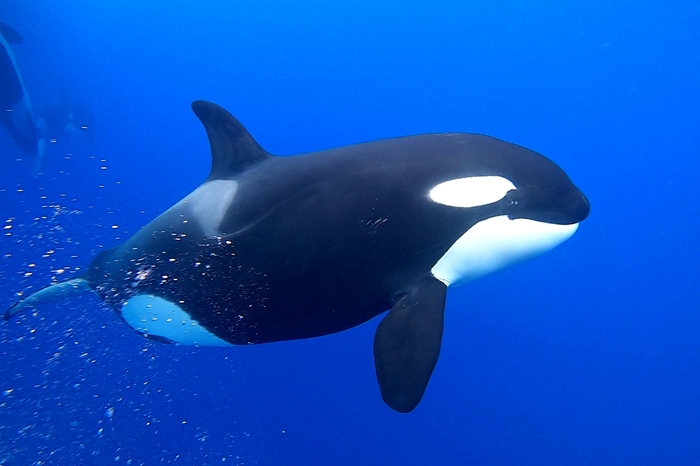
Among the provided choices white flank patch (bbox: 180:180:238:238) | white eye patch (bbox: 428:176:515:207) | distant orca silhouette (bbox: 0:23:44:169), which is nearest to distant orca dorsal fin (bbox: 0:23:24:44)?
distant orca silhouette (bbox: 0:23:44:169)

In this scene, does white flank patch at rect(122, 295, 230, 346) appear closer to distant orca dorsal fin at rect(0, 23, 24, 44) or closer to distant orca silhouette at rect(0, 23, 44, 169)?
distant orca silhouette at rect(0, 23, 44, 169)

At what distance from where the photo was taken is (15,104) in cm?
1299

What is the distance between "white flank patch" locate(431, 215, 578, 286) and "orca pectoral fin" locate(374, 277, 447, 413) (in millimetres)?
Result: 229

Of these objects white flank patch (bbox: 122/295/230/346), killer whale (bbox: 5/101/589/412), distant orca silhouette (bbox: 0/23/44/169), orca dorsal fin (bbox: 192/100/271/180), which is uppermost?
distant orca silhouette (bbox: 0/23/44/169)

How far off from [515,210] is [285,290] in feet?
5.48

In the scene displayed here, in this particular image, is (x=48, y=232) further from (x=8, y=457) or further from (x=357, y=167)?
(x=357, y=167)

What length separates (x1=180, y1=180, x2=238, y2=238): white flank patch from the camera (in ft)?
12.6

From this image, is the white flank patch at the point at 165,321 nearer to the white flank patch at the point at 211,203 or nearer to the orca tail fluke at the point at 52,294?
the orca tail fluke at the point at 52,294

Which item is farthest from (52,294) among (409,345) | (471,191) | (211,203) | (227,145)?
(471,191)

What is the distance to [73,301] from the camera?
5.43m

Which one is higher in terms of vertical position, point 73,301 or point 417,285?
point 417,285

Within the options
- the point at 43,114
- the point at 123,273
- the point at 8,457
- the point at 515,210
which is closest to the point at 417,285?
the point at 515,210

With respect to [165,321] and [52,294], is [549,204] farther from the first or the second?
[52,294]

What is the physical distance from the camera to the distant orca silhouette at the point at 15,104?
1176cm
